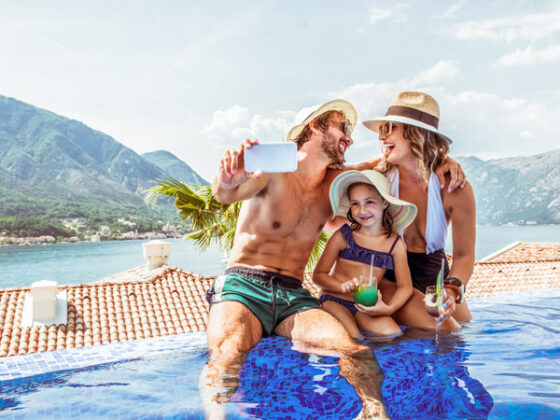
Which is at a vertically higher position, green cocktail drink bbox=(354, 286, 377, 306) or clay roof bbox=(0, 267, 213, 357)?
green cocktail drink bbox=(354, 286, 377, 306)

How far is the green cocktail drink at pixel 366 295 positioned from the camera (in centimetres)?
311

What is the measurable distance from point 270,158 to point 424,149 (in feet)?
4.28

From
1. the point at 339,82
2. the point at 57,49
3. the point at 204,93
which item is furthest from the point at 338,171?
the point at 57,49

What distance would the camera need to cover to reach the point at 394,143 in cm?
348

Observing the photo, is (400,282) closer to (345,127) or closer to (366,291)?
(366,291)

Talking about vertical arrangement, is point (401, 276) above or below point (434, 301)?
above

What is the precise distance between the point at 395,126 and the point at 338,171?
52cm

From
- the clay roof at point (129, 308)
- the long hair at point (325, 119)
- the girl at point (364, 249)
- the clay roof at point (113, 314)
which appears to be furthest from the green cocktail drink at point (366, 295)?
the clay roof at point (113, 314)

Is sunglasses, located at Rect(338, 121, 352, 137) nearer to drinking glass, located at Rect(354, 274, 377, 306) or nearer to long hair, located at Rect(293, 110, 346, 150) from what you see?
long hair, located at Rect(293, 110, 346, 150)

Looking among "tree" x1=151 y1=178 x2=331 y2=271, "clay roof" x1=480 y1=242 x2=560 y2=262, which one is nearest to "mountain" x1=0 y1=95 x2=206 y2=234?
"clay roof" x1=480 y1=242 x2=560 y2=262

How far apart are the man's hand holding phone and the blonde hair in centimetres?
119

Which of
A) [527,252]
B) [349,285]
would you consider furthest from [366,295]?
[527,252]

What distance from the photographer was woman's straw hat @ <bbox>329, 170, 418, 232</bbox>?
3285 mm

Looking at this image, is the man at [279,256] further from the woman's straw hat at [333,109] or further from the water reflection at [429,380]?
the water reflection at [429,380]
